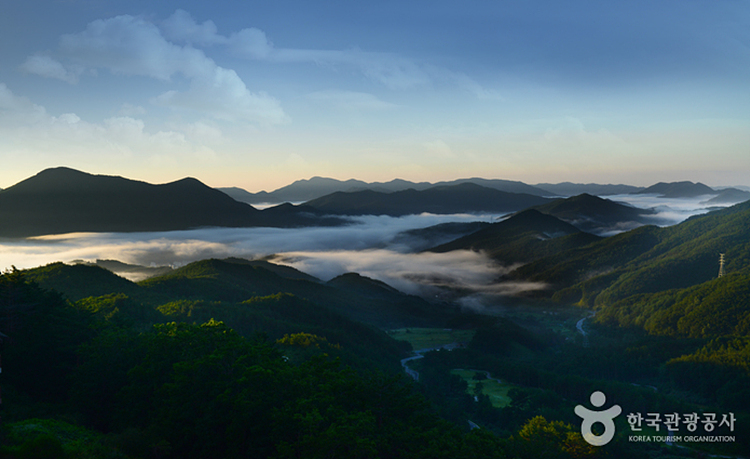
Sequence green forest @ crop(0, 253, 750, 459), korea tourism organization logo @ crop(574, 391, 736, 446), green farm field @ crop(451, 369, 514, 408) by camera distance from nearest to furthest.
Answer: green forest @ crop(0, 253, 750, 459)
korea tourism organization logo @ crop(574, 391, 736, 446)
green farm field @ crop(451, 369, 514, 408)

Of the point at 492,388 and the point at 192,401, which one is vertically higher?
the point at 192,401

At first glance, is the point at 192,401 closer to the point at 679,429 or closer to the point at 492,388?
the point at 492,388

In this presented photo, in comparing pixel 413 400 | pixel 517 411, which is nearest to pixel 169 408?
pixel 413 400

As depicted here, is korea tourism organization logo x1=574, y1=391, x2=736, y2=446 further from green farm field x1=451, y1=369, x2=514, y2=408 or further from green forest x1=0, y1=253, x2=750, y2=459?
green forest x1=0, y1=253, x2=750, y2=459

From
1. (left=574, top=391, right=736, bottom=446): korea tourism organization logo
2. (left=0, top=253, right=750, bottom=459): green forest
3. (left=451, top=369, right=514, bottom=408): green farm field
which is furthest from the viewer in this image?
(left=451, top=369, right=514, bottom=408): green farm field

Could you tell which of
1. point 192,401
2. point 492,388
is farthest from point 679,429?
point 192,401

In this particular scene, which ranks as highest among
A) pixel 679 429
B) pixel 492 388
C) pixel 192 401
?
pixel 192 401

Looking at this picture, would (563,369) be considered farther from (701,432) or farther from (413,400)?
(413,400)

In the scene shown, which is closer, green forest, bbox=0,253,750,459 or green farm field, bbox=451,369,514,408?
green forest, bbox=0,253,750,459

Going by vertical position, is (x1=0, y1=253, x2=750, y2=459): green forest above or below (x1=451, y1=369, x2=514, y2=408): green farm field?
above

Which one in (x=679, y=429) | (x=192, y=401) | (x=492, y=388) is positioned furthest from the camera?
(x=492, y=388)

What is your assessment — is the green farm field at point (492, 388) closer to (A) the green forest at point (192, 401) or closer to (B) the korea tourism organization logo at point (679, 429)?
(B) the korea tourism organization logo at point (679, 429)

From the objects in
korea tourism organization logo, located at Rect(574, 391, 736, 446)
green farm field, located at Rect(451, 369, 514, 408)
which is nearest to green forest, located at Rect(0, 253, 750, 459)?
korea tourism organization logo, located at Rect(574, 391, 736, 446)

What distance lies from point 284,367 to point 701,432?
13836cm
